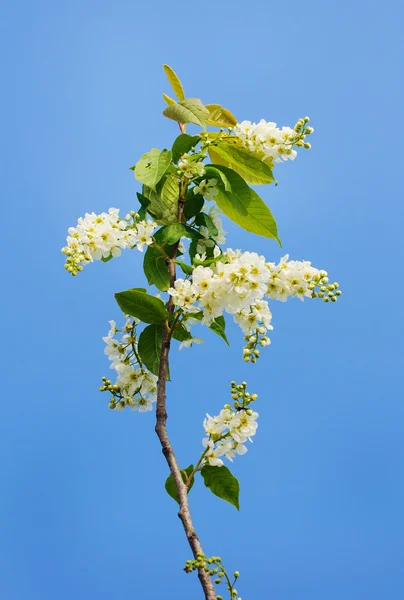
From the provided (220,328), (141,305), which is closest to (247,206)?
(220,328)

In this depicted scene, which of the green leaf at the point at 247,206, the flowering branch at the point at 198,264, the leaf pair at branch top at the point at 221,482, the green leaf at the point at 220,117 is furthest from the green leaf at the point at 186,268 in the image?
the green leaf at the point at 220,117

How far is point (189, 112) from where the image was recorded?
2725 millimetres

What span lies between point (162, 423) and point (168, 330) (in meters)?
0.38

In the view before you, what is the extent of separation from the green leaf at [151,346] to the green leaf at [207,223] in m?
0.47

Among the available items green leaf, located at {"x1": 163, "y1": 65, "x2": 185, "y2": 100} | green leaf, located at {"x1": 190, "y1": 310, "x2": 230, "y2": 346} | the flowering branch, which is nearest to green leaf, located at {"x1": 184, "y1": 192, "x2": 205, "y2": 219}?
the flowering branch

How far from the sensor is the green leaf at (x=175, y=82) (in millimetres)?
2926

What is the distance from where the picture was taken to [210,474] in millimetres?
2371

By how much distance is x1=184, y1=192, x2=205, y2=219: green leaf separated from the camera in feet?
8.82

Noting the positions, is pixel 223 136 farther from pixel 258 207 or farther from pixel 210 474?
pixel 210 474

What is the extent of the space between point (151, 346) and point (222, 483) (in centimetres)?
61

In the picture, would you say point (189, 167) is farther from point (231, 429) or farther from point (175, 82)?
point (231, 429)

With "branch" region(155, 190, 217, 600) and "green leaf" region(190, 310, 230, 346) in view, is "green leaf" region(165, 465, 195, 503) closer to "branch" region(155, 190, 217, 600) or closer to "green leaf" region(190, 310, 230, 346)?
"branch" region(155, 190, 217, 600)

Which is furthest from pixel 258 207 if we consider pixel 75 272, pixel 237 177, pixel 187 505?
pixel 187 505

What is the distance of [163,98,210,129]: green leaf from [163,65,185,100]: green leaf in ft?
0.63
